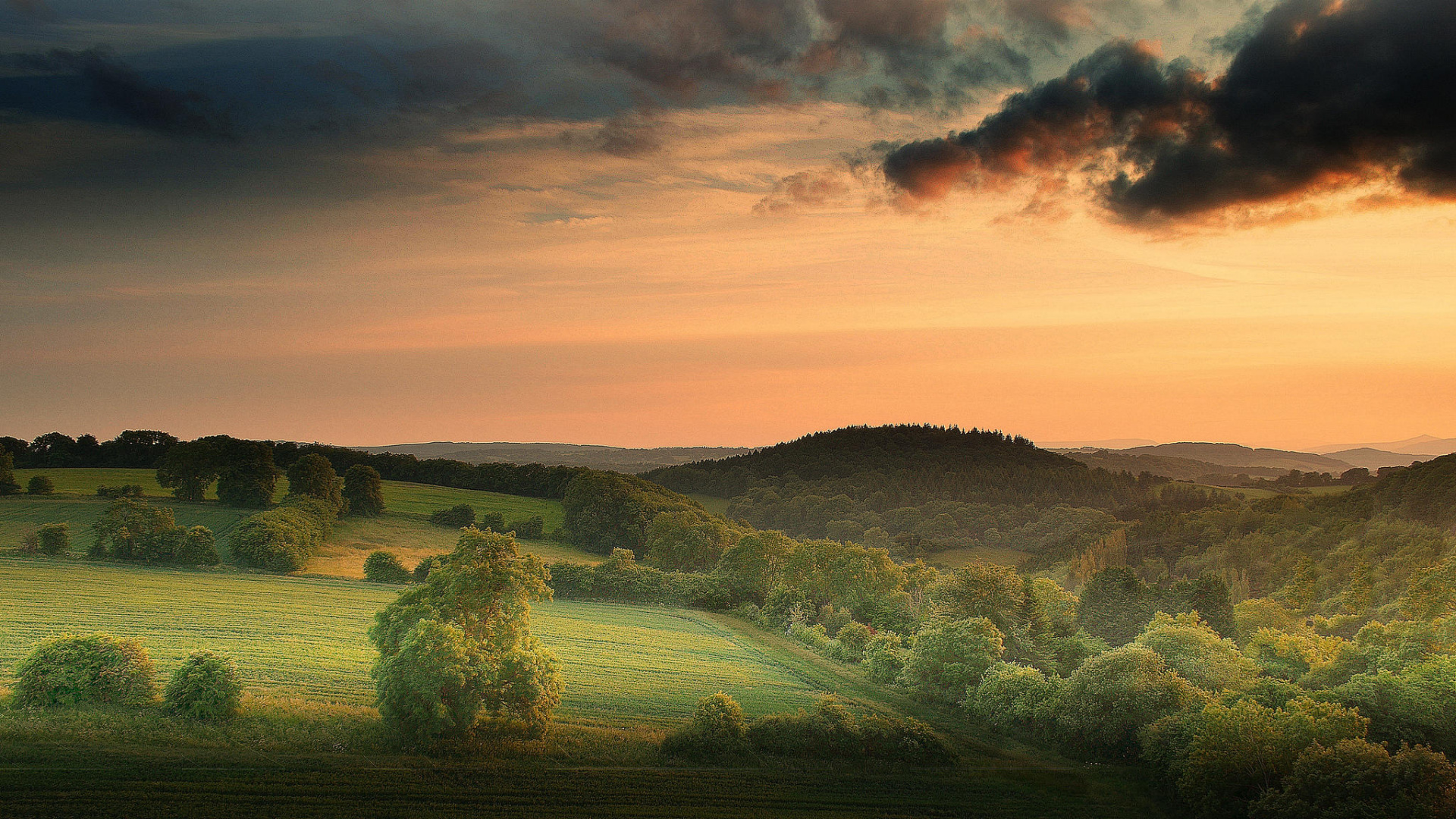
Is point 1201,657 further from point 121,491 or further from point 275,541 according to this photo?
point 121,491

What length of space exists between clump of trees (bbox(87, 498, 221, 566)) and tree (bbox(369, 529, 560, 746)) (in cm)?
6367

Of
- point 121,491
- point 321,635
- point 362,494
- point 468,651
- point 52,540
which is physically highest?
point 362,494

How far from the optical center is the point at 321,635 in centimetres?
5838

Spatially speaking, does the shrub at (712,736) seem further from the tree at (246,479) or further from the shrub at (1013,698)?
the tree at (246,479)

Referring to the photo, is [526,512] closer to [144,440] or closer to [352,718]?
[144,440]

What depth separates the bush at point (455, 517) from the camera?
120938mm

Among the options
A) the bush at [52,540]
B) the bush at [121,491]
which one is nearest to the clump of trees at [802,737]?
the bush at [52,540]

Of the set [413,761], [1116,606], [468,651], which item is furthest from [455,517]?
[413,761]

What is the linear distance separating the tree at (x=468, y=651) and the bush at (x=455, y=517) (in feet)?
288

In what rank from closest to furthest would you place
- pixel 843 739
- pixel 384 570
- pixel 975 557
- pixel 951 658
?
1. pixel 843 739
2. pixel 951 658
3. pixel 384 570
4. pixel 975 557

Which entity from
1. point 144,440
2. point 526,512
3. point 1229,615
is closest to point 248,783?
point 1229,615

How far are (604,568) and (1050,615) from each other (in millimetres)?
49141

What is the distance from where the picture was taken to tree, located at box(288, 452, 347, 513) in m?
112

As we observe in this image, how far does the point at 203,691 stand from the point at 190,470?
92.3 m
